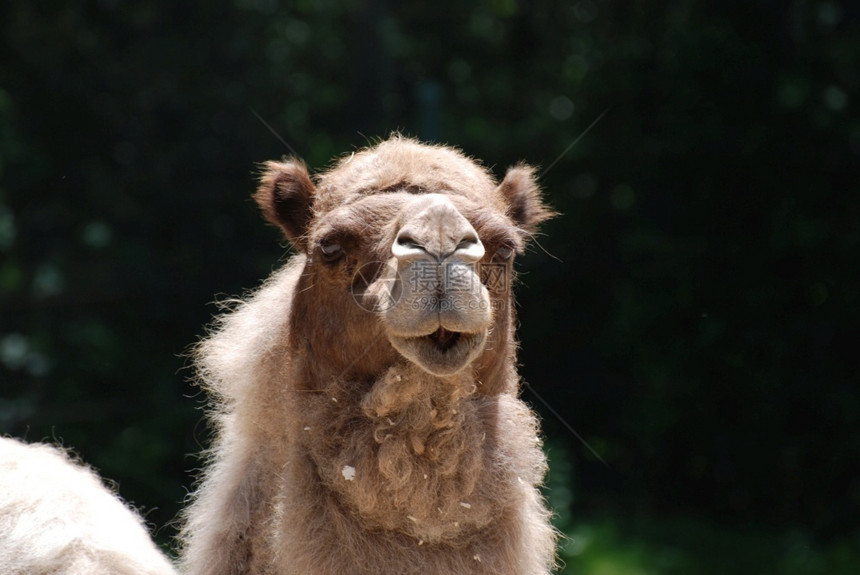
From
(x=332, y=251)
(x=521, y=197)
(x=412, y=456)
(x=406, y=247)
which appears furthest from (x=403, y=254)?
(x=521, y=197)

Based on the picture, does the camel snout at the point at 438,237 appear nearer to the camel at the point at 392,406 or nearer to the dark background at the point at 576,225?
the camel at the point at 392,406

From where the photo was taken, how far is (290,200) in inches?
115

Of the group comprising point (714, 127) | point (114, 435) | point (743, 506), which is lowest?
point (114, 435)

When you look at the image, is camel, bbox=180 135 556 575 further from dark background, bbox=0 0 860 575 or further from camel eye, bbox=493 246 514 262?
dark background, bbox=0 0 860 575

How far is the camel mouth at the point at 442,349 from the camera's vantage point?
222 cm

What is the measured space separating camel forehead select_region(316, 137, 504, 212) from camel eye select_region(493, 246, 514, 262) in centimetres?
16

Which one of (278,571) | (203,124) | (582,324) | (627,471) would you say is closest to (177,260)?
(203,124)

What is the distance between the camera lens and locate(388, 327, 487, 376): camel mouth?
222cm

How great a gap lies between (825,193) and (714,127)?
0.87m

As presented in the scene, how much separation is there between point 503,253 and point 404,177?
1.07 ft

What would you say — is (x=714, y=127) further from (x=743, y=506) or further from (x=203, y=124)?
(x=203, y=124)

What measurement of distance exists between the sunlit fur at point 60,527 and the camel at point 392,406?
0.23 m

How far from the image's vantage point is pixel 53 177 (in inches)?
319

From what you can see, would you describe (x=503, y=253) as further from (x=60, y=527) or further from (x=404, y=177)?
(x=60, y=527)
